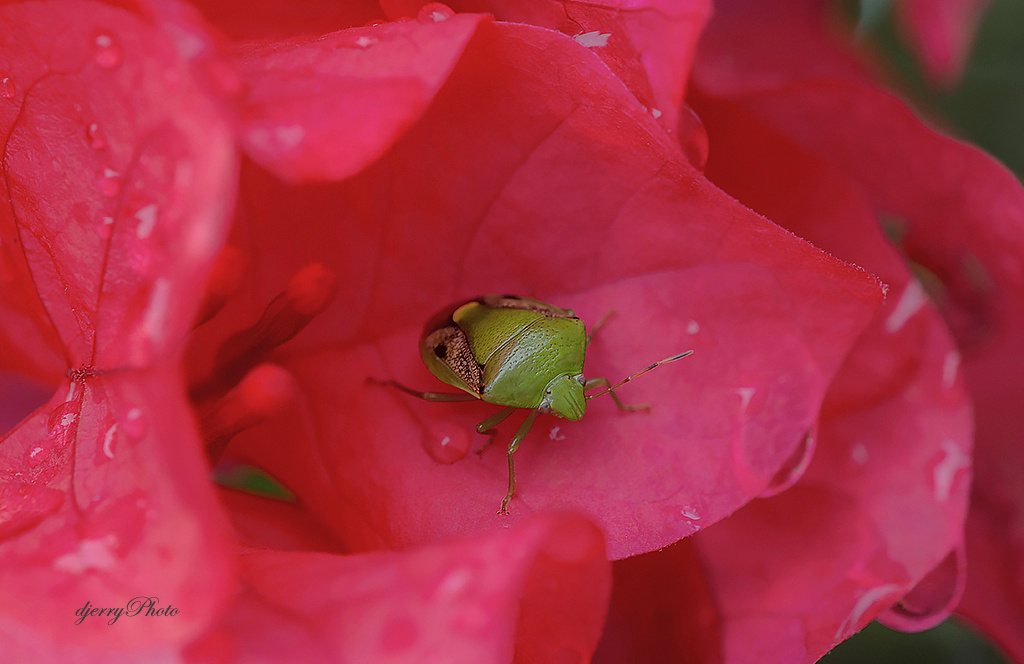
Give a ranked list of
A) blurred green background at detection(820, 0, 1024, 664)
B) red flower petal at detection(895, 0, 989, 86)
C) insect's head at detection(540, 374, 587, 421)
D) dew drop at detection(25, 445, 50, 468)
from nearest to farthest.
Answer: dew drop at detection(25, 445, 50, 468) → insect's head at detection(540, 374, 587, 421) → red flower petal at detection(895, 0, 989, 86) → blurred green background at detection(820, 0, 1024, 664)

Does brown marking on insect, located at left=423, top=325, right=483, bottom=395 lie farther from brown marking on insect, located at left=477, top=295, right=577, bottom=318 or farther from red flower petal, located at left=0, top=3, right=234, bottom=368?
red flower petal, located at left=0, top=3, right=234, bottom=368

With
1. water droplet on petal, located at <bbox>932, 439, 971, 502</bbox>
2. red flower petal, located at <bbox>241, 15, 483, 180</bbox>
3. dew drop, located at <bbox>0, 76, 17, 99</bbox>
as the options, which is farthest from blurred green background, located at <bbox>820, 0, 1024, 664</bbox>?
dew drop, located at <bbox>0, 76, 17, 99</bbox>

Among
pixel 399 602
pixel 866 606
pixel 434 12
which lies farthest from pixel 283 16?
pixel 866 606

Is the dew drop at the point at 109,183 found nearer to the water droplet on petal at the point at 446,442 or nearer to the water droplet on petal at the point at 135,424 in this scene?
the water droplet on petal at the point at 135,424

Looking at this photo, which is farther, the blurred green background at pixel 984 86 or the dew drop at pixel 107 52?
the blurred green background at pixel 984 86

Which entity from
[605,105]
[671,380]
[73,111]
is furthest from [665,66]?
[73,111]

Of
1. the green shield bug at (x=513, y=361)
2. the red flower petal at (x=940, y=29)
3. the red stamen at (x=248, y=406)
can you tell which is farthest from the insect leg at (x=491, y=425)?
the red flower petal at (x=940, y=29)
